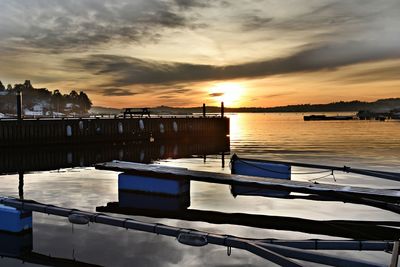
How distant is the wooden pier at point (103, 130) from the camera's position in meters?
49.8

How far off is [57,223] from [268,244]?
9.02 metres

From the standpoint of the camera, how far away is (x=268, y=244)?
10477 mm

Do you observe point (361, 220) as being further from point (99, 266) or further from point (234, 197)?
point (99, 266)

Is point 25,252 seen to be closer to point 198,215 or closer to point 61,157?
point 198,215

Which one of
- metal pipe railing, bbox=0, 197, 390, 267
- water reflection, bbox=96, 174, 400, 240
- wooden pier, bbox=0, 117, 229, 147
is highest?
wooden pier, bbox=0, 117, 229, 147

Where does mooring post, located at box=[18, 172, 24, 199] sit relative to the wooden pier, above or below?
below

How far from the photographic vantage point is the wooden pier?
49812mm

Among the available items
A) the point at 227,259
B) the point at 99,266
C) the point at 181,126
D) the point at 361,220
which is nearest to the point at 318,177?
the point at 361,220

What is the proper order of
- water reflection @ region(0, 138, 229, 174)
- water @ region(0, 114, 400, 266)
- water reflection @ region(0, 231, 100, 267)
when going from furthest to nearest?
water reflection @ region(0, 138, 229, 174)
water @ region(0, 114, 400, 266)
water reflection @ region(0, 231, 100, 267)

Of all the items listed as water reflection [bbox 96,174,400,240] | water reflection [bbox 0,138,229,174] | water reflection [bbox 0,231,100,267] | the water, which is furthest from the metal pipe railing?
water reflection [bbox 0,138,229,174]

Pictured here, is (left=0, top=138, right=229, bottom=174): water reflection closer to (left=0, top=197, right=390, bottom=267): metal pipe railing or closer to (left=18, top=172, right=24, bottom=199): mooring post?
(left=18, top=172, right=24, bottom=199): mooring post

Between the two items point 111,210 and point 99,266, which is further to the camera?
point 111,210

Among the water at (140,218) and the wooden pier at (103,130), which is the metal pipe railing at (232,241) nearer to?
the water at (140,218)

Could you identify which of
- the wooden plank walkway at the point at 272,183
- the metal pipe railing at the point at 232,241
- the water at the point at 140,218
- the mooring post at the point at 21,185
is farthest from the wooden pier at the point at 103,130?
the metal pipe railing at the point at 232,241
